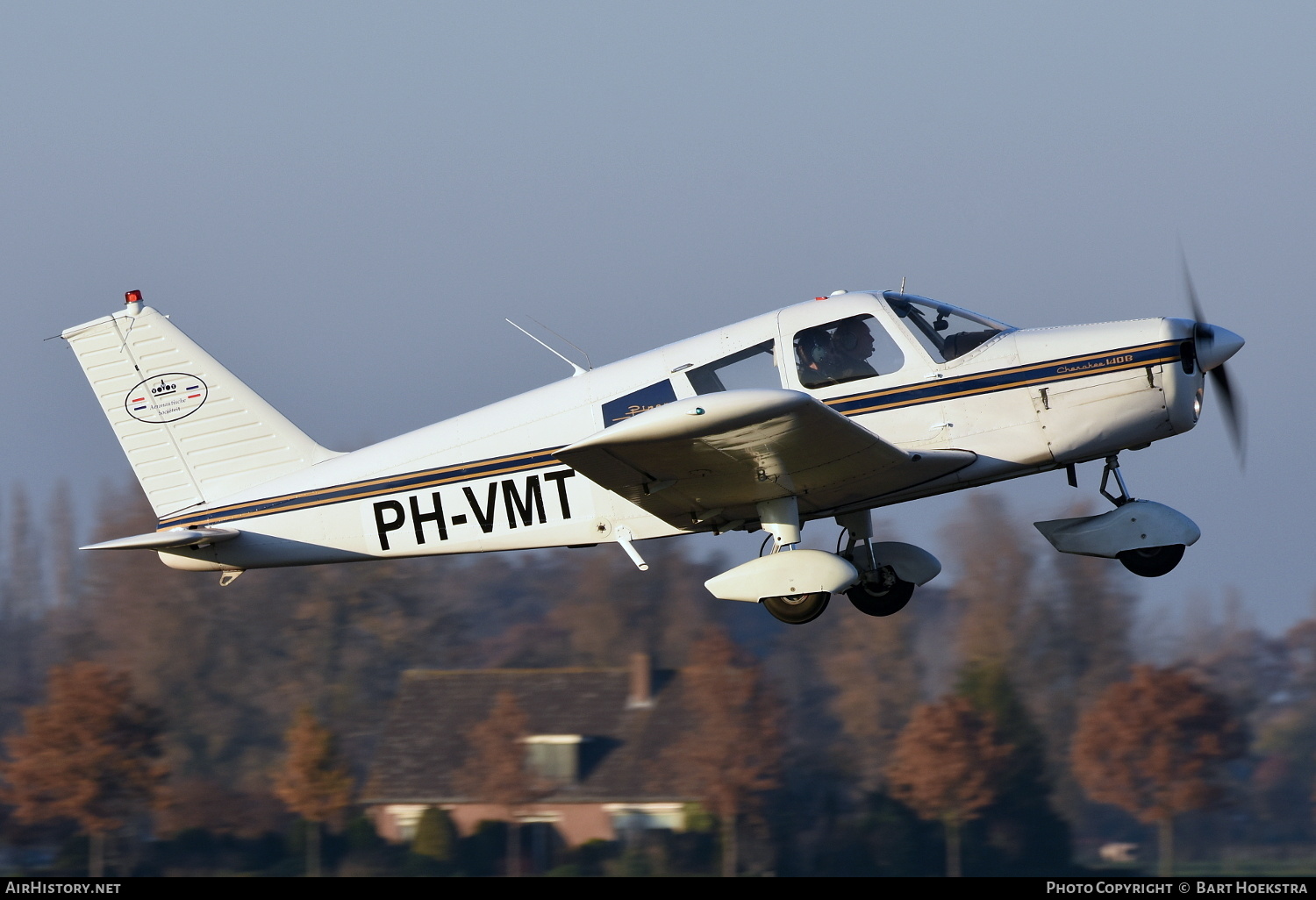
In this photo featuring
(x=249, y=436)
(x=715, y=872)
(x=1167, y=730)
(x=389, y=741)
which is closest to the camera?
(x=249, y=436)

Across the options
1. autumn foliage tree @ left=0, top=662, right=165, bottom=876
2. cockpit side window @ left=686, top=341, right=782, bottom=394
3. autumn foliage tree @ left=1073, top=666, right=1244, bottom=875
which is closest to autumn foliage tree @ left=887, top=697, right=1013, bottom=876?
autumn foliage tree @ left=1073, top=666, right=1244, bottom=875

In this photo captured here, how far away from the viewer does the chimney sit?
4212 centimetres

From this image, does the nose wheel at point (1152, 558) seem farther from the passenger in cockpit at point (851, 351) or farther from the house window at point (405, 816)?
the house window at point (405, 816)

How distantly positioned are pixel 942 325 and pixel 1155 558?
7.65 feet

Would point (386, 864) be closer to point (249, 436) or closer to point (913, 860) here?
point (913, 860)

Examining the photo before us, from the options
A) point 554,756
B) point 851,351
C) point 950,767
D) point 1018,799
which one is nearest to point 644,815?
point 554,756

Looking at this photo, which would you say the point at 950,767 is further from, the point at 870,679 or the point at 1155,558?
the point at 1155,558

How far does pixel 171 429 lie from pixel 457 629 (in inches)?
1525

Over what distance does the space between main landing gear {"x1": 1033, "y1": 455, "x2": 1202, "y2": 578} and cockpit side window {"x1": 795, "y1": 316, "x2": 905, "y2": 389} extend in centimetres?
169

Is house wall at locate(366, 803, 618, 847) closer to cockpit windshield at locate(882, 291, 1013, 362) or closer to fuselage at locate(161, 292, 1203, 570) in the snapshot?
fuselage at locate(161, 292, 1203, 570)

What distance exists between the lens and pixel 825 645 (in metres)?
47.2

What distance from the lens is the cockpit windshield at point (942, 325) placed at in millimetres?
10477

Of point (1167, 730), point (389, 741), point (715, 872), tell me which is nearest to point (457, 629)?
point (389, 741)

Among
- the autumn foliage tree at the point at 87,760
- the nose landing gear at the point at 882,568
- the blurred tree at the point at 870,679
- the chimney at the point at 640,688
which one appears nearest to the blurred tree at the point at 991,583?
the blurred tree at the point at 870,679
